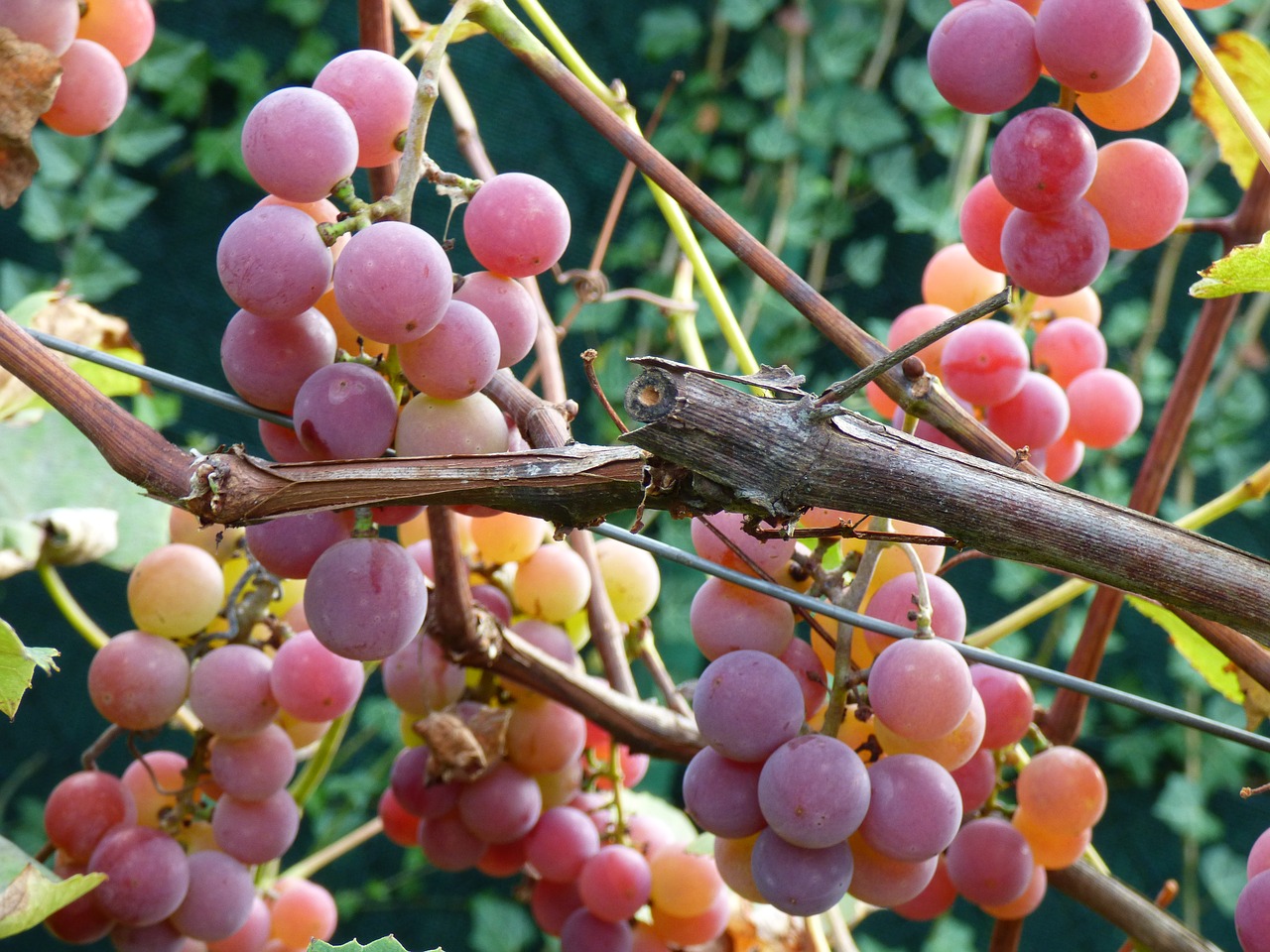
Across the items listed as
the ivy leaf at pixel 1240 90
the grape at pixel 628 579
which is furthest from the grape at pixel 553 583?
the ivy leaf at pixel 1240 90

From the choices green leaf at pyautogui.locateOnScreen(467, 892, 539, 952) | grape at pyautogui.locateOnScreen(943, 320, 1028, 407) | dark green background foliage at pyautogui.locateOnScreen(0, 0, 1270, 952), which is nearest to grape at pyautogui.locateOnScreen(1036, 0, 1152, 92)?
grape at pyautogui.locateOnScreen(943, 320, 1028, 407)

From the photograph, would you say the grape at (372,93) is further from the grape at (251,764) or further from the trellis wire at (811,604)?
the grape at (251,764)

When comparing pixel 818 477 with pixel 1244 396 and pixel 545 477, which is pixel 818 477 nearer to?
pixel 545 477

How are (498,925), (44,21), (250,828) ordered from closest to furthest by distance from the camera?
(44,21), (250,828), (498,925)

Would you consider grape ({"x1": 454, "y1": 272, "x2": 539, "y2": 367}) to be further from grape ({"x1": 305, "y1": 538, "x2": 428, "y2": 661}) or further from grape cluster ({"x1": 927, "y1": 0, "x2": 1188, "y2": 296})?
grape cluster ({"x1": 927, "y1": 0, "x2": 1188, "y2": 296})

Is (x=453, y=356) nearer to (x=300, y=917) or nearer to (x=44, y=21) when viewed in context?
(x=44, y=21)

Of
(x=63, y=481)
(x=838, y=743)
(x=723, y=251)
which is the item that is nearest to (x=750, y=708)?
(x=838, y=743)
